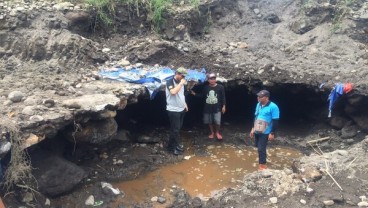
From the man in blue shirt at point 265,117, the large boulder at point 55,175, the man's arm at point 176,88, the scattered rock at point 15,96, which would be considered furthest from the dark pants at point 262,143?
the scattered rock at point 15,96

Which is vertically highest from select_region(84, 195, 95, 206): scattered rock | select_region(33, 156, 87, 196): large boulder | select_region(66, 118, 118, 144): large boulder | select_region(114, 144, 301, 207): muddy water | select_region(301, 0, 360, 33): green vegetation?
select_region(301, 0, 360, 33): green vegetation

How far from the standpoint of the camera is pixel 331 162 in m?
6.36

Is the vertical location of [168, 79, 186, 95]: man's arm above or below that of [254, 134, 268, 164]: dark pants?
above

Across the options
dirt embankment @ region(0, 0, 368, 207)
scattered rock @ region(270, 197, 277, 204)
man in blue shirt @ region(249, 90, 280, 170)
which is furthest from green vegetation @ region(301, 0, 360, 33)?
scattered rock @ region(270, 197, 277, 204)

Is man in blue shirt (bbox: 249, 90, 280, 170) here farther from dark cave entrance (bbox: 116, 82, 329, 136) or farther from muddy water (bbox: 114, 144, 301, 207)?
dark cave entrance (bbox: 116, 82, 329, 136)

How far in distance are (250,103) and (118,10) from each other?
3.67m

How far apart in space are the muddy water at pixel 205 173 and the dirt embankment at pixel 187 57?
862mm

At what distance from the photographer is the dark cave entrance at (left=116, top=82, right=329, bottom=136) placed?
8.50 m

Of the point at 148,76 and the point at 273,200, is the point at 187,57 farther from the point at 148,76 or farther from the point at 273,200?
the point at 273,200

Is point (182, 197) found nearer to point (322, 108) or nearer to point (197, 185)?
point (197, 185)

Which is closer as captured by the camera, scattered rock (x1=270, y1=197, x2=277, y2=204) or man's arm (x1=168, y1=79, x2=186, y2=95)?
scattered rock (x1=270, y1=197, x2=277, y2=204)

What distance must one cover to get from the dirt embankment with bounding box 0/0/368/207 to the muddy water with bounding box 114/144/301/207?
862 mm

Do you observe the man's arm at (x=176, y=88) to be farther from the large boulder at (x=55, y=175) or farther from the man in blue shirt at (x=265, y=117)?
the large boulder at (x=55, y=175)

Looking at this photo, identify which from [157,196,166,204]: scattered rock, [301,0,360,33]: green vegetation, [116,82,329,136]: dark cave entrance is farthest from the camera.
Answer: [301,0,360,33]: green vegetation
